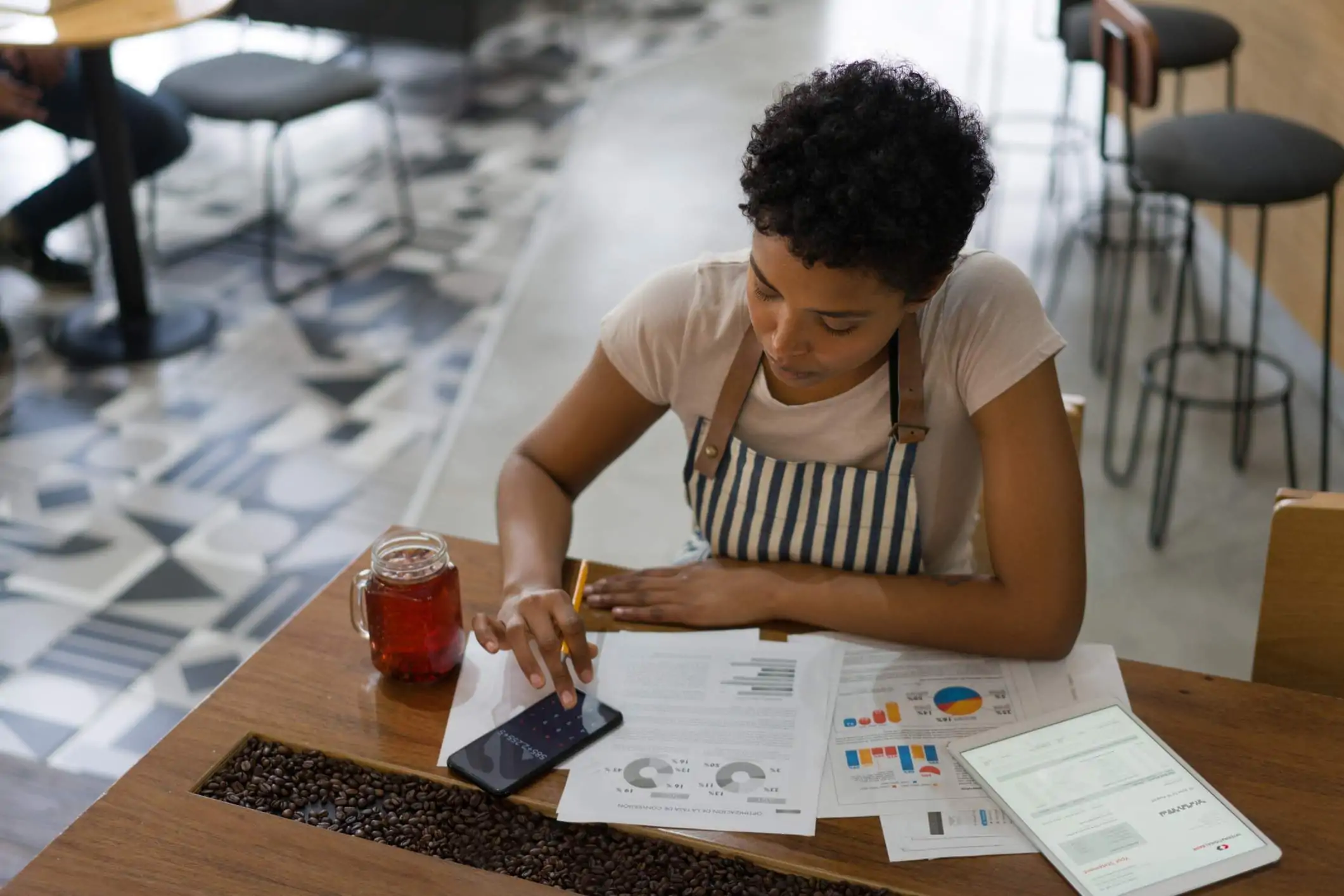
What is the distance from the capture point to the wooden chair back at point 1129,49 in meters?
2.69

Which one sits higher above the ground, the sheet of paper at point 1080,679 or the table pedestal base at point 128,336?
the sheet of paper at point 1080,679

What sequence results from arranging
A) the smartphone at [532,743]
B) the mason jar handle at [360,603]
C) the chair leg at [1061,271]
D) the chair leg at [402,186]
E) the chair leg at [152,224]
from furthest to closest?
the chair leg at [402,186] → the chair leg at [152,224] → the chair leg at [1061,271] → the mason jar handle at [360,603] → the smartphone at [532,743]

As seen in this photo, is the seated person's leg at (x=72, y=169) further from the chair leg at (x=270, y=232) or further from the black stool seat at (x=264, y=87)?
the chair leg at (x=270, y=232)

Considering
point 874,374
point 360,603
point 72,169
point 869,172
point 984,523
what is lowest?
point 72,169

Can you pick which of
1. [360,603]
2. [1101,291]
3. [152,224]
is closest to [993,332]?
[360,603]

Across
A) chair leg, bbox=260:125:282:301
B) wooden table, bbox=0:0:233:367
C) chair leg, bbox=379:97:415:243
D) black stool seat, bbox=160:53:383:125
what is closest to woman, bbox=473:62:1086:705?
wooden table, bbox=0:0:233:367

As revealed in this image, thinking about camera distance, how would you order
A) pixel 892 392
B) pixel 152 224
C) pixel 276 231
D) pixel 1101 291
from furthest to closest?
1. pixel 276 231
2. pixel 152 224
3. pixel 1101 291
4. pixel 892 392

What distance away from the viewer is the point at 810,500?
1.46 metres

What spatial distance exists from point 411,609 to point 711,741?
0.95ft

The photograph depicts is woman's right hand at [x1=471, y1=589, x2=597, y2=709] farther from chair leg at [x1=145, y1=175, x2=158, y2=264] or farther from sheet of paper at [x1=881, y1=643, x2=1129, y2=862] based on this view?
chair leg at [x1=145, y1=175, x2=158, y2=264]

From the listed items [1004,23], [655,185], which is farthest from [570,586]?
[1004,23]

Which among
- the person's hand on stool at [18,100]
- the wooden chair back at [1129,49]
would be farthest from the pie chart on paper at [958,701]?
the person's hand on stool at [18,100]

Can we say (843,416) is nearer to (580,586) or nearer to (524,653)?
(580,586)

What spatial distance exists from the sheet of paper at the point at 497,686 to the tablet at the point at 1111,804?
282 mm
